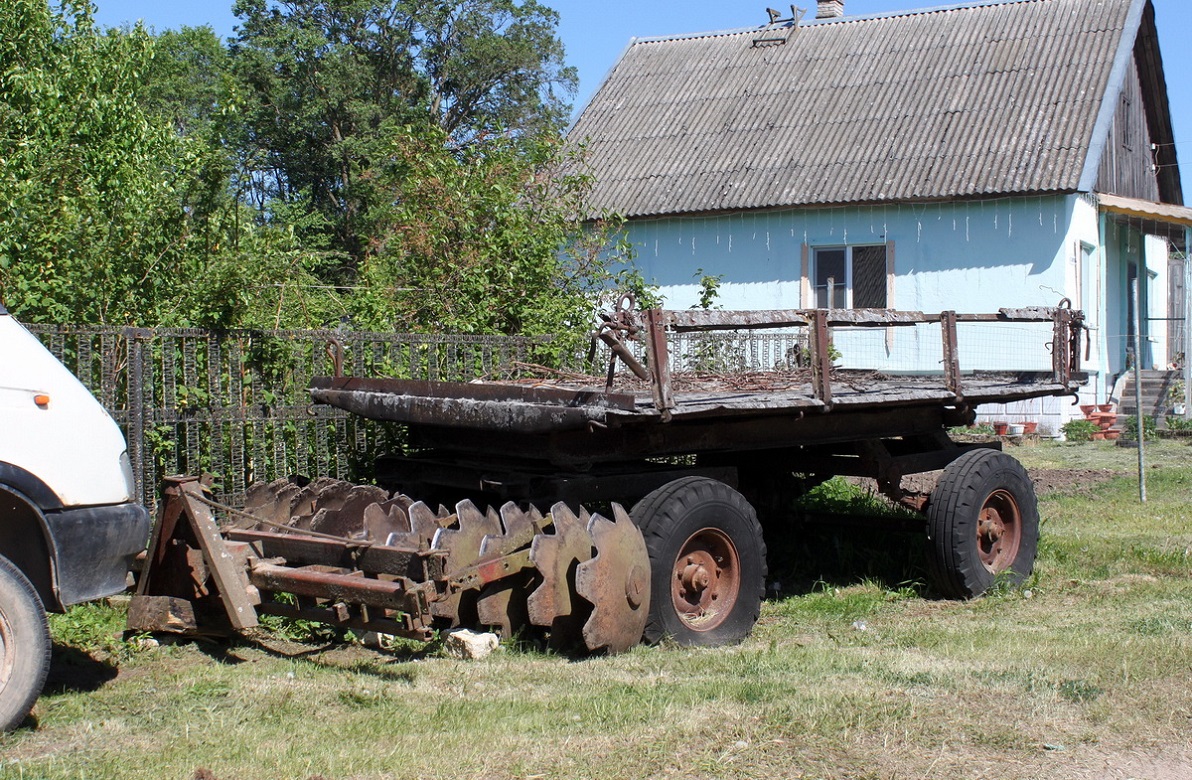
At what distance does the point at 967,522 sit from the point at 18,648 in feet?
17.0

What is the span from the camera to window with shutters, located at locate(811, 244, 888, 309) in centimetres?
1880

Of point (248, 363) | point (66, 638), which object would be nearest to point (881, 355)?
point (248, 363)

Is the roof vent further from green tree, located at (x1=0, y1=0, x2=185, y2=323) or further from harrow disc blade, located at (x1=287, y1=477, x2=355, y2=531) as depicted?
harrow disc blade, located at (x1=287, y1=477, x2=355, y2=531)

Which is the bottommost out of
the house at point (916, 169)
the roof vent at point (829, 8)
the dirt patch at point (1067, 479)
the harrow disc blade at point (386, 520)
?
the dirt patch at point (1067, 479)

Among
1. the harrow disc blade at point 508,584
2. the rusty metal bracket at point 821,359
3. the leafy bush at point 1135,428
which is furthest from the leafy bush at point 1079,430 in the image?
the harrow disc blade at point 508,584

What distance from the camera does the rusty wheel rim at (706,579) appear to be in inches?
240

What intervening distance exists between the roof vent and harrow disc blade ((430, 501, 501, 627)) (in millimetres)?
20561

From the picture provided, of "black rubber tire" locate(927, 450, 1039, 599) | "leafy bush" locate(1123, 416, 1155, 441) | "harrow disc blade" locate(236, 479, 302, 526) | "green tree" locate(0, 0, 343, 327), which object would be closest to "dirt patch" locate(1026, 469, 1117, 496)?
"leafy bush" locate(1123, 416, 1155, 441)

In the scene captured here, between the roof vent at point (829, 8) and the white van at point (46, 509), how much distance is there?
21609mm

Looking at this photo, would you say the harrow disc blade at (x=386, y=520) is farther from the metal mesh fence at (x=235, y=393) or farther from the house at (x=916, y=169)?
the house at (x=916, y=169)

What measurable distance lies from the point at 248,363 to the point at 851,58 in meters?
16.5

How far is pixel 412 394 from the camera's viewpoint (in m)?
6.60

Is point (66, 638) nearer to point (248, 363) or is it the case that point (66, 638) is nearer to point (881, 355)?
point (248, 363)

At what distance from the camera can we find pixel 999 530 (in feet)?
25.6
